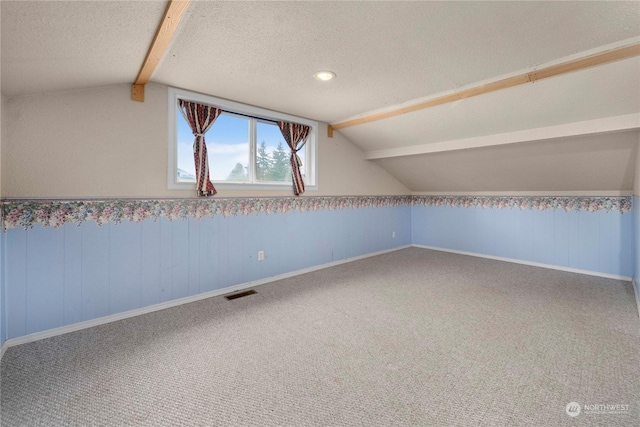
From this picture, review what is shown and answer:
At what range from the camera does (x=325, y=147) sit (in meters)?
4.09

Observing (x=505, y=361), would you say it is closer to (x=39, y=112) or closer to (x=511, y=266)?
(x=511, y=266)

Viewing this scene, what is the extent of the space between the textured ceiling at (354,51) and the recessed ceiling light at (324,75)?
2.6 inches

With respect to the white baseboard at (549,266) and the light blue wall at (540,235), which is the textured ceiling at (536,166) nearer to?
the light blue wall at (540,235)

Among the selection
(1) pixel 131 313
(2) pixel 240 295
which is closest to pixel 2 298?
(1) pixel 131 313

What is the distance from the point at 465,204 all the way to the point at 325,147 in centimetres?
270

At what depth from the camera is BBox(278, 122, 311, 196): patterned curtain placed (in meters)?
3.64

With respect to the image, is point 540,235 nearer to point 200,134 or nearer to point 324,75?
point 324,75

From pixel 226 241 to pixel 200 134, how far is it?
113cm

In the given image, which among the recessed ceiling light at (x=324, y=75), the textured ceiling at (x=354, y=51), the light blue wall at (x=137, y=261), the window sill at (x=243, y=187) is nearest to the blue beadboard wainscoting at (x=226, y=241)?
the light blue wall at (x=137, y=261)

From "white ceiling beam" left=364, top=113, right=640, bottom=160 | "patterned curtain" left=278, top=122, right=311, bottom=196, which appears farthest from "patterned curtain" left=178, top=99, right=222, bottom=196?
"white ceiling beam" left=364, top=113, right=640, bottom=160

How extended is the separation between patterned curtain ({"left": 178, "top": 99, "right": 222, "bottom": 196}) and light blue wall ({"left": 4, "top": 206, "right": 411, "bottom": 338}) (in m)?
0.37

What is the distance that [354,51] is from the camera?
79.2 inches

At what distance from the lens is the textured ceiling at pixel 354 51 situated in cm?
151

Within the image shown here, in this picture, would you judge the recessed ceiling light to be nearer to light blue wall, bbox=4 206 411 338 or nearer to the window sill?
the window sill
